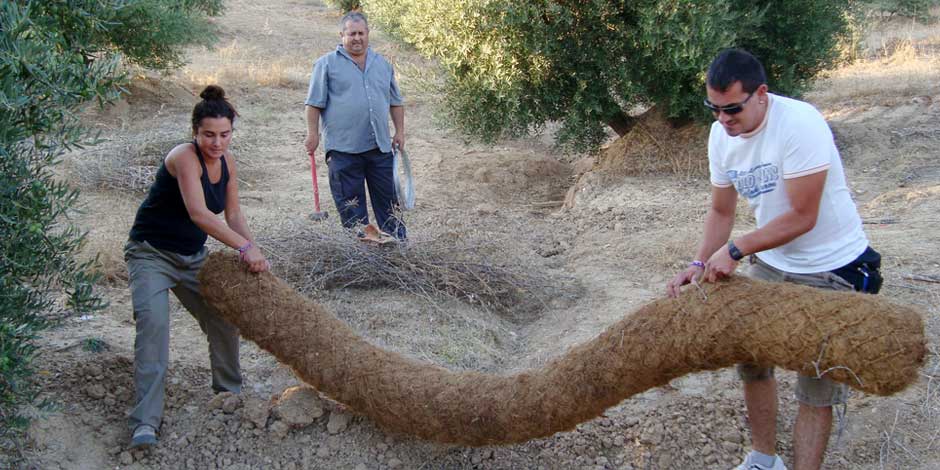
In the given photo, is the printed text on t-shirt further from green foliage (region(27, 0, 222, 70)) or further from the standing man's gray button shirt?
green foliage (region(27, 0, 222, 70))

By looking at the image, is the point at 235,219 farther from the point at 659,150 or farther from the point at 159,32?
the point at 159,32

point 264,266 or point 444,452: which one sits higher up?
point 264,266

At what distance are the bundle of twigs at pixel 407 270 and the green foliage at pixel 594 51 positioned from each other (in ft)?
11.2

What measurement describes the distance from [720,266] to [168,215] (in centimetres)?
257

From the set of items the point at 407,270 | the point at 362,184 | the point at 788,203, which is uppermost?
the point at 788,203

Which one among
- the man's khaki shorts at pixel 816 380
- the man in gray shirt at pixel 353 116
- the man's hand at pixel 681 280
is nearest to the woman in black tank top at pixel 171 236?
the man's hand at pixel 681 280

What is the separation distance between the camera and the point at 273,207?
8695mm

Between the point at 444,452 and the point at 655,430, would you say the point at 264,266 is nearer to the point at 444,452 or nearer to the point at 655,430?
the point at 444,452

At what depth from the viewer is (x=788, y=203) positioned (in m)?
3.18

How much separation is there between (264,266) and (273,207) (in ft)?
16.1

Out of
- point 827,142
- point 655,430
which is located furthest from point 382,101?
point 827,142

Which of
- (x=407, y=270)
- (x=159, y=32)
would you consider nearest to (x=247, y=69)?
(x=159, y=32)

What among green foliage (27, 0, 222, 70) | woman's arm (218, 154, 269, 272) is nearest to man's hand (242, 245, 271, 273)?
woman's arm (218, 154, 269, 272)

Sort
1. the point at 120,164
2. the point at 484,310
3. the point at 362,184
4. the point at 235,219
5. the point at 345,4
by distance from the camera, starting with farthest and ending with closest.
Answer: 1. the point at 345,4
2. the point at 120,164
3. the point at 362,184
4. the point at 484,310
5. the point at 235,219
